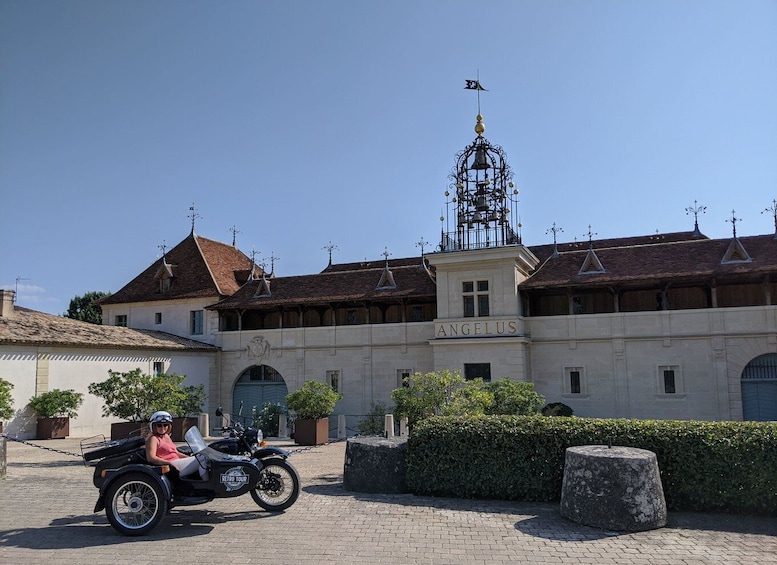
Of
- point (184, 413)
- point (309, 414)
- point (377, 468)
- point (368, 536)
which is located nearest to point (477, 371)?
point (309, 414)

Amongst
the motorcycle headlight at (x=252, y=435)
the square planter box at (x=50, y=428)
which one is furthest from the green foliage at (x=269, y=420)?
the motorcycle headlight at (x=252, y=435)

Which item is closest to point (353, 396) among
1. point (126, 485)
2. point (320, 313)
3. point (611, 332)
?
point (320, 313)

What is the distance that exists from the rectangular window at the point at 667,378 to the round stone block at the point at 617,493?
50.1 ft

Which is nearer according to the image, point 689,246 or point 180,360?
point 689,246

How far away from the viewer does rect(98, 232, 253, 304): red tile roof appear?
31.1 metres

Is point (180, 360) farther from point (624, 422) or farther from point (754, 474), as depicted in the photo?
point (754, 474)

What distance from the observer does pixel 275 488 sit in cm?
952

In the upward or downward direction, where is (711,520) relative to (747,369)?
downward

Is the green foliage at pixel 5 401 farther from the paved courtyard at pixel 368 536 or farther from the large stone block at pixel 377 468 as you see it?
the large stone block at pixel 377 468

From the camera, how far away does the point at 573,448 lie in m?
9.31

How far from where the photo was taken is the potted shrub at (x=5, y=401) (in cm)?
1867

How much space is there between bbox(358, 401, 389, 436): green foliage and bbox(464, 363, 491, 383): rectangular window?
3.70 m

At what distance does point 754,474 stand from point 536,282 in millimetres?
16044

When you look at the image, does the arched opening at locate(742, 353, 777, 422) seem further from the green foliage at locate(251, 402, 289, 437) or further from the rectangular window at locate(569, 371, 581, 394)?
the green foliage at locate(251, 402, 289, 437)
